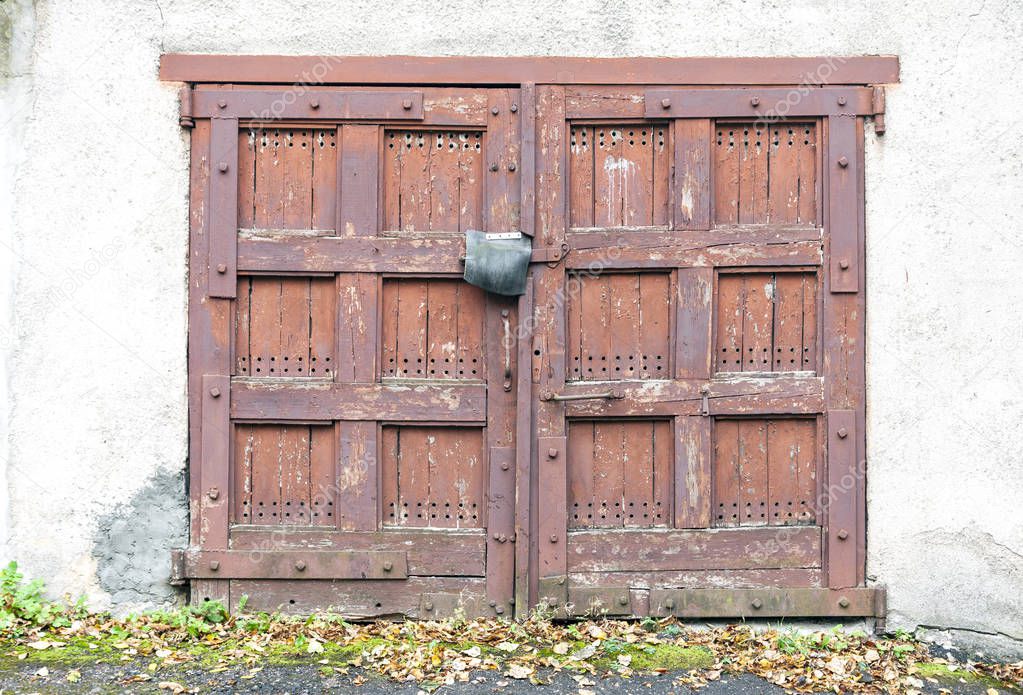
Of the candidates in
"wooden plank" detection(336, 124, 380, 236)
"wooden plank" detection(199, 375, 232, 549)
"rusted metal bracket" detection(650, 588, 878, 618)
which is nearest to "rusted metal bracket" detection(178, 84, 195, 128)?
"wooden plank" detection(336, 124, 380, 236)

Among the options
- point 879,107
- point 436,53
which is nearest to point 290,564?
point 436,53

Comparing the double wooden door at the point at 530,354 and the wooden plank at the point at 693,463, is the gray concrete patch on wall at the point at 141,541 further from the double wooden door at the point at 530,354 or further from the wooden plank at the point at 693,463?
the wooden plank at the point at 693,463

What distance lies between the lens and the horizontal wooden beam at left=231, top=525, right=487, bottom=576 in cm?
471

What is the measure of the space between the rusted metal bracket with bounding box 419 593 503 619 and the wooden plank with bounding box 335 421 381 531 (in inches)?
18.2

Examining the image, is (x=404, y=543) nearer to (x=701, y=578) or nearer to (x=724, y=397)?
(x=701, y=578)

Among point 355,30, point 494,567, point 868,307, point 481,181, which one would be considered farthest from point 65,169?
point 868,307

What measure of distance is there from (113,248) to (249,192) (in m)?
0.72

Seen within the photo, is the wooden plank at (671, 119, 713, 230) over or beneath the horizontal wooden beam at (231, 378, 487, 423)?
over

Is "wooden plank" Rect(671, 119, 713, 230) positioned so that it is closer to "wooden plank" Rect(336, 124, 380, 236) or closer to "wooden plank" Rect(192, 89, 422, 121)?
"wooden plank" Rect(192, 89, 422, 121)

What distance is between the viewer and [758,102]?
4688 mm

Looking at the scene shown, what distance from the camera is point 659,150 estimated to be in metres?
4.77

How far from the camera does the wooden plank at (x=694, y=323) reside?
185 inches

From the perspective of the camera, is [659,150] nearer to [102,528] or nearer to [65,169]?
[65,169]

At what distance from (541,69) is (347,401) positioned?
1.89m
